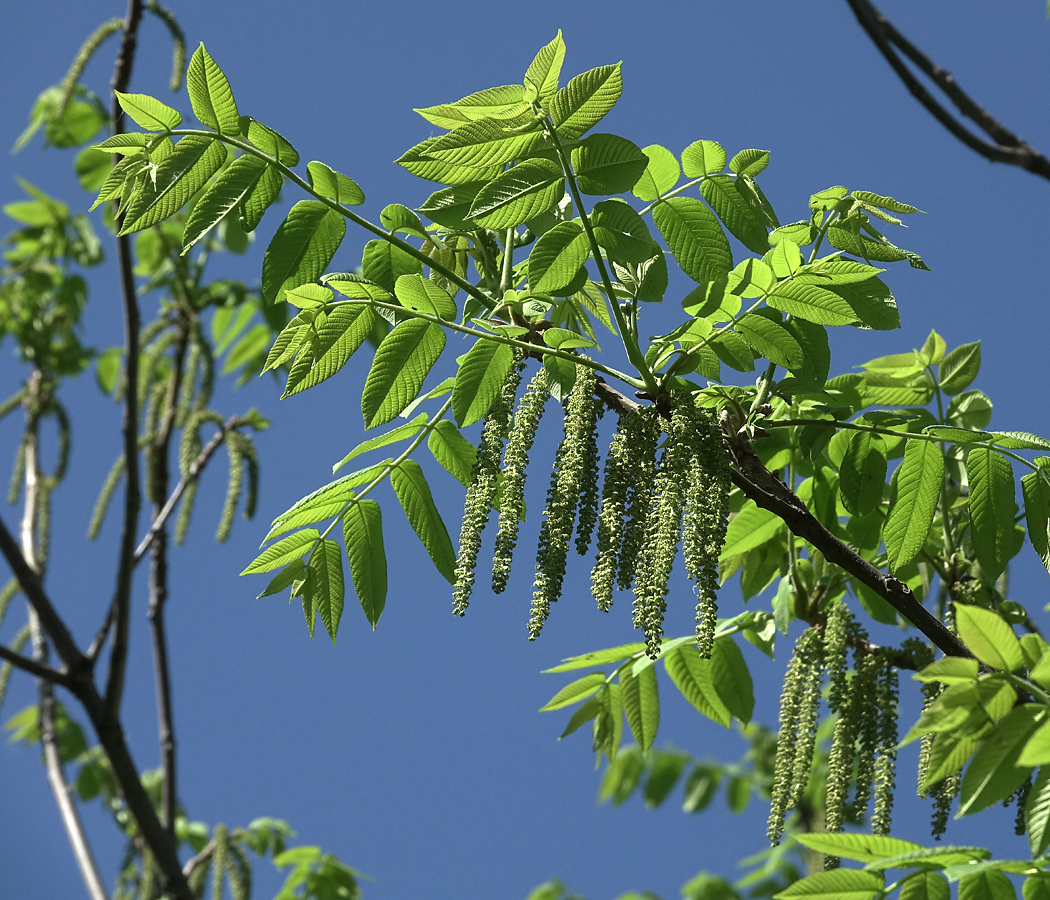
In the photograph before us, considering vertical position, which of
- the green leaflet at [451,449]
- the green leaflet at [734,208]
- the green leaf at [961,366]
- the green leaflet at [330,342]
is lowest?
the green leaflet at [451,449]

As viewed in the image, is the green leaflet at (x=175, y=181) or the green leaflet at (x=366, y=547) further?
the green leaflet at (x=366, y=547)

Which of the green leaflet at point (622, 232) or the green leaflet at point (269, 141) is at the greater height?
the green leaflet at point (269, 141)

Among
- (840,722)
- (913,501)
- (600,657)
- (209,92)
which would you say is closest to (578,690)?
(600,657)

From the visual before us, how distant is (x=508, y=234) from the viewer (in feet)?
8.32

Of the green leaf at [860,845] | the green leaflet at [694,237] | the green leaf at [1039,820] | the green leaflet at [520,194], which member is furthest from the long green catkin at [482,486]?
the green leaf at [1039,820]

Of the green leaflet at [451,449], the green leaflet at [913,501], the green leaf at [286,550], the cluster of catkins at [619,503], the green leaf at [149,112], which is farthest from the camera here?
the green leaflet at [451,449]

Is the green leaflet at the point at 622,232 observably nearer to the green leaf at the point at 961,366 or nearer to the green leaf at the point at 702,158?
the green leaf at the point at 702,158

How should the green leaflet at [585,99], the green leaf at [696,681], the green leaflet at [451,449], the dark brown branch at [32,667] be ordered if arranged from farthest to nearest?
1. the dark brown branch at [32,667]
2. the green leaf at [696,681]
3. the green leaflet at [451,449]
4. the green leaflet at [585,99]

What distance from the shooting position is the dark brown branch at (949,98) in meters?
1.61

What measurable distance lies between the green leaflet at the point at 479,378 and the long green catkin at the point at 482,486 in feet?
0.07

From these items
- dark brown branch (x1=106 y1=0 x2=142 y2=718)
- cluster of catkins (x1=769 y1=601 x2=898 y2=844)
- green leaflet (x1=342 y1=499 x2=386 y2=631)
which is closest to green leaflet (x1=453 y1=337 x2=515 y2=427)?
green leaflet (x1=342 y1=499 x2=386 y2=631)

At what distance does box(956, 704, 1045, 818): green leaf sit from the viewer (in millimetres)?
1859

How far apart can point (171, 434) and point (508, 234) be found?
119 inches

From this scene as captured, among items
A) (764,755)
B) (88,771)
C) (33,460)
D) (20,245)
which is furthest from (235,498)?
(764,755)
